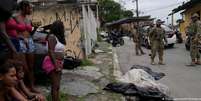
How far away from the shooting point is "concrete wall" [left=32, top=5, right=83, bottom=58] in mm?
15710

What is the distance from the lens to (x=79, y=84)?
1077 centimetres

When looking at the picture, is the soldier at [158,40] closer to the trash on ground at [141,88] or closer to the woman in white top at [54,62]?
the trash on ground at [141,88]

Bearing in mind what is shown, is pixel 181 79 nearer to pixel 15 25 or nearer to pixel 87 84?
pixel 87 84

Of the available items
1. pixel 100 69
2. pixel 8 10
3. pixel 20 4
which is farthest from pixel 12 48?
pixel 100 69

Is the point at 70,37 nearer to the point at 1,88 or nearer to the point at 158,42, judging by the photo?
the point at 158,42

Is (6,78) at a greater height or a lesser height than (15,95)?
greater

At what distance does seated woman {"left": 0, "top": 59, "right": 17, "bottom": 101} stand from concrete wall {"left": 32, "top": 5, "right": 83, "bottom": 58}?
10477mm

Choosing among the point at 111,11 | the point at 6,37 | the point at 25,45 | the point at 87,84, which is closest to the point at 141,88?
the point at 87,84

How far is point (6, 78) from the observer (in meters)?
4.93

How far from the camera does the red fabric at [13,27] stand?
287 inches

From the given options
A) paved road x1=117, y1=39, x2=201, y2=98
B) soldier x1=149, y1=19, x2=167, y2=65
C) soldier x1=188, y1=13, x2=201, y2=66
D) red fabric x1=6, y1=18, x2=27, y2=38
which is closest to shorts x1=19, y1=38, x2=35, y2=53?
red fabric x1=6, y1=18, x2=27, y2=38

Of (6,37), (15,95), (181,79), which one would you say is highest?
(6,37)

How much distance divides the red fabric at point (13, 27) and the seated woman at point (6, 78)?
7.65 ft

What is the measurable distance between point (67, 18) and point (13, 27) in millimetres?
8759
